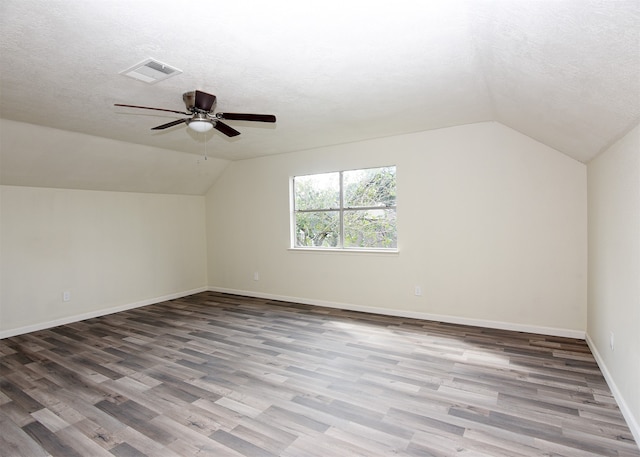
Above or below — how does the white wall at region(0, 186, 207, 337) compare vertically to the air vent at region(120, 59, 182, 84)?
below

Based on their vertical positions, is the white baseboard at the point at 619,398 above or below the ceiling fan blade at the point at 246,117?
below

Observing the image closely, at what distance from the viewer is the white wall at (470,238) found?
3754 mm

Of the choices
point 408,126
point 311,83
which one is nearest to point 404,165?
point 408,126

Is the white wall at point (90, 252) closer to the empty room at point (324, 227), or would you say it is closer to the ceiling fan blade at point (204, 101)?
the empty room at point (324, 227)

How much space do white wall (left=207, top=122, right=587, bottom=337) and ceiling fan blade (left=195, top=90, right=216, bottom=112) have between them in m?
2.61

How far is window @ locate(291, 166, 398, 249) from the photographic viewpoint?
4.83 metres

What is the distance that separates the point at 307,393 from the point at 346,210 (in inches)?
115

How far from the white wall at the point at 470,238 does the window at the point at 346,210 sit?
162 millimetres

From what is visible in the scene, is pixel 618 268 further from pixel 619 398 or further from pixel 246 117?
pixel 246 117

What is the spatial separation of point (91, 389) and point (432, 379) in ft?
9.00

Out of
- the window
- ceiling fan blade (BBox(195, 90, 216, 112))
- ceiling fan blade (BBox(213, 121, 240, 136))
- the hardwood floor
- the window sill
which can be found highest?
ceiling fan blade (BBox(195, 90, 216, 112))

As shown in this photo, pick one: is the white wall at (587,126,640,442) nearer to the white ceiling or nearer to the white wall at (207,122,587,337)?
the white ceiling

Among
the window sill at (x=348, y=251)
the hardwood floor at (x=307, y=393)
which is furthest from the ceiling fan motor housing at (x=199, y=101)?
the window sill at (x=348, y=251)

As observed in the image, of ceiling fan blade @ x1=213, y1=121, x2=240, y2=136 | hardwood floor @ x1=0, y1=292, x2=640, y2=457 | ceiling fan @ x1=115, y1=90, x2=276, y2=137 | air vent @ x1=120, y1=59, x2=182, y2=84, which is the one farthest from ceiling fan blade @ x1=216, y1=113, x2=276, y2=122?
hardwood floor @ x1=0, y1=292, x2=640, y2=457
